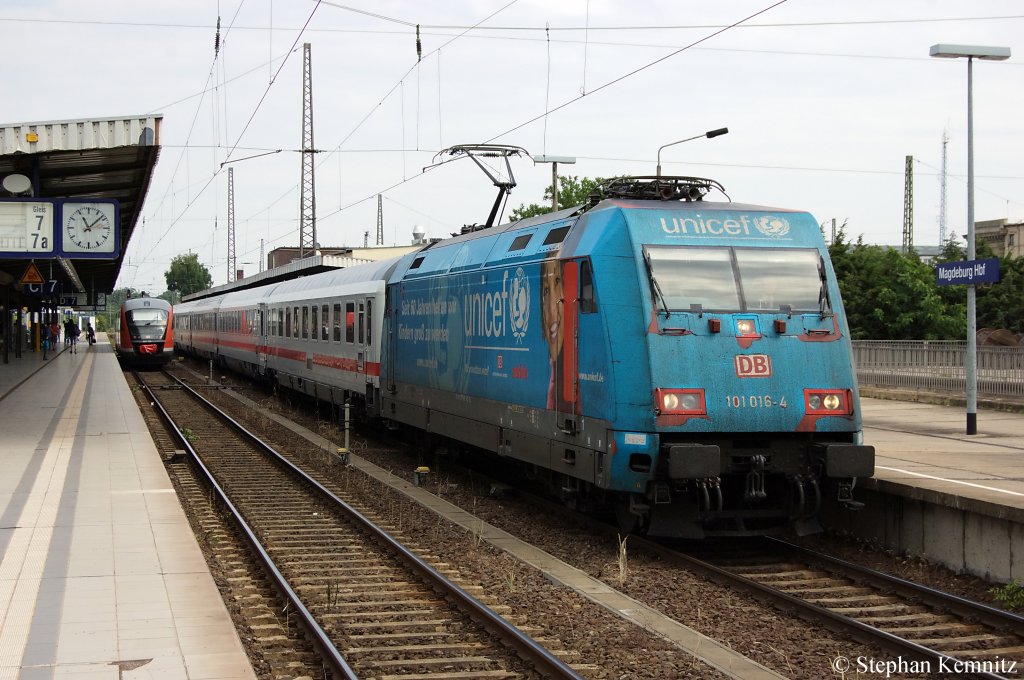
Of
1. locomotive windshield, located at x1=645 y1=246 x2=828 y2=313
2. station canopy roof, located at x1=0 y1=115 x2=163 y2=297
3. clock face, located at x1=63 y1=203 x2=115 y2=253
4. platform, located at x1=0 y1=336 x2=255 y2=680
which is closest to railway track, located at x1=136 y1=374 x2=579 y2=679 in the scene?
platform, located at x1=0 y1=336 x2=255 y2=680

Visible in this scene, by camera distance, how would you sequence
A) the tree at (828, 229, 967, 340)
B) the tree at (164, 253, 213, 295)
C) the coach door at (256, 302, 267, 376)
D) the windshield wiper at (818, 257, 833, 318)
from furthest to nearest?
the tree at (164, 253, 213, 295)
the tree at (828, 229, 967, 340)
the coach door at (256, 302, 267, 376)
the windshield wiper at (818, 257, 833, 318)

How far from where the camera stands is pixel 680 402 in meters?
9.53

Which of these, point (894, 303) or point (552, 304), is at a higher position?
point (894, 303)

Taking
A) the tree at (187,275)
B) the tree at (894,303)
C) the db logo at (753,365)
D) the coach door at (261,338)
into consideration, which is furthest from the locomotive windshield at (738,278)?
the tree at (187,275)

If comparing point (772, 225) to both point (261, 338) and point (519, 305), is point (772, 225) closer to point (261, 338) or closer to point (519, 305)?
point (519, 305)

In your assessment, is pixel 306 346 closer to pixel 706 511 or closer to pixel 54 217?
pixel 54 217

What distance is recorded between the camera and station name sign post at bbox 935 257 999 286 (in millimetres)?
16266

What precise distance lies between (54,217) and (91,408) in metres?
6.32

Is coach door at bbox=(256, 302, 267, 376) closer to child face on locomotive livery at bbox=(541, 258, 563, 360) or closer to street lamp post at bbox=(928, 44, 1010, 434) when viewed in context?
street lamp post at bbox=(928, 44, 1010, 434)

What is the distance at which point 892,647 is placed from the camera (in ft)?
23.9

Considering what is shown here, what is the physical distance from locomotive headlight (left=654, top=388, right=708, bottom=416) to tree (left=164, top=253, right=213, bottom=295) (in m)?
118

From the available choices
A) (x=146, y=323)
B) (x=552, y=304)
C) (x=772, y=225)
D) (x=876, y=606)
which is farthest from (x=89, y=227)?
(x=146, y=323)

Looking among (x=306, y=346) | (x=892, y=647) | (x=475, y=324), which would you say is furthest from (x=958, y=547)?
(x=306, y=346)

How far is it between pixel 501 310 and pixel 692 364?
3452mm
